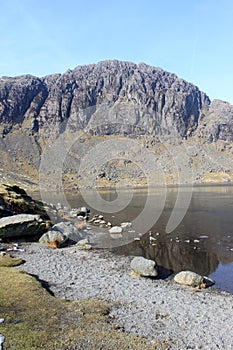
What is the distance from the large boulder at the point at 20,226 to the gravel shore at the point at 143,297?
5.69 m

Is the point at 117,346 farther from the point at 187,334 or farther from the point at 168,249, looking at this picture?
the point at 168,249

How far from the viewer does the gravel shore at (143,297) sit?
1695 centimetres

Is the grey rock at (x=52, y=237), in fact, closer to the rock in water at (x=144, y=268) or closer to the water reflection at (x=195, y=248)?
the water reflection at (x=195, y=248)

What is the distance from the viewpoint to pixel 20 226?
40094 millimetres

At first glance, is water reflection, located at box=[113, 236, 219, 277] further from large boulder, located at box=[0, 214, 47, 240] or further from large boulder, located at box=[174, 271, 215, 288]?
large boulder, located at box=[0, 214, 47, 240]

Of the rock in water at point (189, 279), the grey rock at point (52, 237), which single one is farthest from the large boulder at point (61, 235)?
the rock in water at point (189, 279)

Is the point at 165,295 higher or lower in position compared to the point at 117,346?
lower

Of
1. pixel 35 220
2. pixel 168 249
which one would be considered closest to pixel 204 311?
pixel 168 249

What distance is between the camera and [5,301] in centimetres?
1884

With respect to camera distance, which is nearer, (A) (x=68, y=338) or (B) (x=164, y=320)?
(A) (x=68, y=338)

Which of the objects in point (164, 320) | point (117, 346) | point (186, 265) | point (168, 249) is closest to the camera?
point (117, 346)

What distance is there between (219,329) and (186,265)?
49.2ft

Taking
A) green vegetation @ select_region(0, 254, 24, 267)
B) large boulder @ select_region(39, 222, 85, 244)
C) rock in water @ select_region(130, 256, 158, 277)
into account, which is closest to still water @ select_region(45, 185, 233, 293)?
rock in water @ select_region(130, 256, 158, 277)

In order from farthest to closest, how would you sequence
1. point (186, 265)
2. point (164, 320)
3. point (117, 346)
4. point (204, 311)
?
point (186, 265) < point (204, 311) < point (164, 320) < point (117, 346)
